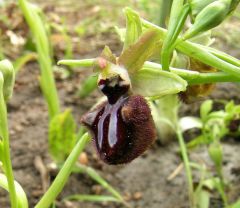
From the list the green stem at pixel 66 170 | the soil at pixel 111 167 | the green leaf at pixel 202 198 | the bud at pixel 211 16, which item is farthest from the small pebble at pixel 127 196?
the bud at pixel 211 16

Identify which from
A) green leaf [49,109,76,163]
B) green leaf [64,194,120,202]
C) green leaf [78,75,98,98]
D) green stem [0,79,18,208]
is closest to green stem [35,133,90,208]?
green stem [0,79,18,208]

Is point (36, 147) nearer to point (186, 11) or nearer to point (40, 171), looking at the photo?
point (40, 171)

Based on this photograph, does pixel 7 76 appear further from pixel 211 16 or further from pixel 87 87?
pixel 87 87

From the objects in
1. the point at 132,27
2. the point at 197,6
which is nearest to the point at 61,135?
the point at 132,27

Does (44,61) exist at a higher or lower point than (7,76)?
lower

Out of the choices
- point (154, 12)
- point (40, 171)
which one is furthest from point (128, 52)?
point (154, 12)

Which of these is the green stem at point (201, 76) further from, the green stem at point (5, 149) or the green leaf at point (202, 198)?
the green leaf at point (202, 198)

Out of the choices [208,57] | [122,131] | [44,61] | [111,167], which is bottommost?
[111,167]

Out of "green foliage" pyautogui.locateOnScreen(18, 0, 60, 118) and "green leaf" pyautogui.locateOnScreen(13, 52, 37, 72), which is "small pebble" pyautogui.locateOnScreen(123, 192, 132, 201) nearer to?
"green foliage" pyautogui.locateOnScreen(18, 0, 60, 118)
